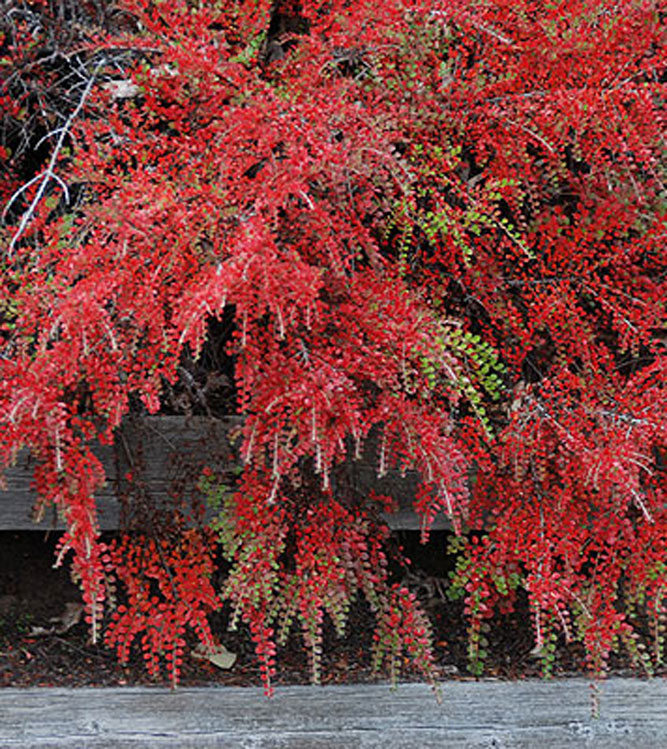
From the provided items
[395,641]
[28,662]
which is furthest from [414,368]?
[28,662]

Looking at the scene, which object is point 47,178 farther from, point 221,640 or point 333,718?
point 333,718

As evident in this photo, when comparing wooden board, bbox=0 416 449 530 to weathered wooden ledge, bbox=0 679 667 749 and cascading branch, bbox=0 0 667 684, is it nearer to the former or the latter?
cascading branch, bbox=0 0 667 684

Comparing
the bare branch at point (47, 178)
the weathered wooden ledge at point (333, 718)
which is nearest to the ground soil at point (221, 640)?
the weathered wooden ledge at point (333, 718)

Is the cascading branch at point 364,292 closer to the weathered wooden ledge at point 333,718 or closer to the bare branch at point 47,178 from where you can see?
the bare branch at point 47,178

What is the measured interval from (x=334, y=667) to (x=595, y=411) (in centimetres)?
85

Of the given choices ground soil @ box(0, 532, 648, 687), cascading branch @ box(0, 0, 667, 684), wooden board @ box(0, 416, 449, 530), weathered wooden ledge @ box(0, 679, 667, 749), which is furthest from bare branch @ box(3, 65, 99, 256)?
weathered wooden ledge @ box(0, 679, 667, 749)

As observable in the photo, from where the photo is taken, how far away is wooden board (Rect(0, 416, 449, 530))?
200 centimetres

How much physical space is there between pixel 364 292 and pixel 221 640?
3.21 ft

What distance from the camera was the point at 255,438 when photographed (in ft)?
5.41

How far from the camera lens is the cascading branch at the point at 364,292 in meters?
1.62

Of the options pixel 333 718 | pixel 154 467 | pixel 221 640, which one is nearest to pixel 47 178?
pixel 154 467

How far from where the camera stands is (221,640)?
2160 mm

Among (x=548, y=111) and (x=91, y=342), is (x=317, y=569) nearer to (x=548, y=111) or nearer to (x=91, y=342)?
(x=91, y=342)

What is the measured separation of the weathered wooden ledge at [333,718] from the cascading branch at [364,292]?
0.12 metres
